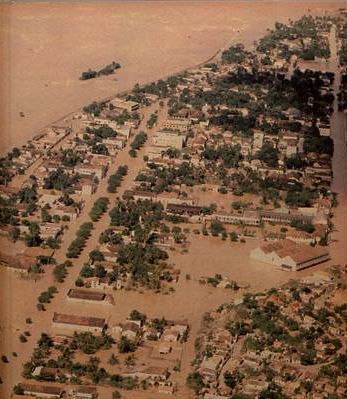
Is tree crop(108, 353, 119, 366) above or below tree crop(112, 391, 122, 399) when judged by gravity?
below

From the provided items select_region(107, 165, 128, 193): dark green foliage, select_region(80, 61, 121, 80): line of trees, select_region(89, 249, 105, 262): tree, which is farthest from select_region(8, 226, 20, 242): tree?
select_region(80, 61, 121, 80): line of trees

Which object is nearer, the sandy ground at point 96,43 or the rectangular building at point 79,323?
the rectangular building at point 79,323

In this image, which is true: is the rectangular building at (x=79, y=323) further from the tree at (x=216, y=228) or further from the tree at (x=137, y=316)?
the tree at (x=216, y=228)

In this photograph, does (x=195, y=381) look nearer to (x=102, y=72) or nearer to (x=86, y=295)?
(x=86, y=295)

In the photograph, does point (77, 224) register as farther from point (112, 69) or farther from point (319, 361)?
point (112, 69)

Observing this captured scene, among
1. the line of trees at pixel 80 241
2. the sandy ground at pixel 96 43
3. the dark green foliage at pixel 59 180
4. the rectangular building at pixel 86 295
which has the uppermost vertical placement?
the rectangular building at pixel 86 295

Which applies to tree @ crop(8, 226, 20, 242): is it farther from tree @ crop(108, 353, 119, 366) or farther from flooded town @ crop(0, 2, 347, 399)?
tree @ crop(108, 353, 119, 366)

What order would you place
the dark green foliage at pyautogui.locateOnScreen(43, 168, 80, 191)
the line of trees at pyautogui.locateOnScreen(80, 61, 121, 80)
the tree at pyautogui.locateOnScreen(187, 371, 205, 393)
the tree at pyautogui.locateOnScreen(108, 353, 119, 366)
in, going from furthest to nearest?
the line of trees at pyautogui.locateOnScreen(80, 61, 121, 80), the dark green foliage at pyautogui.locateOnScreen(43, 168, 80, 191), the tree at pyautogui.locateOnScreen(108, 353, 119, 366), the tree at pyautogui.locateOnScreen(187, 371, 205, 393)

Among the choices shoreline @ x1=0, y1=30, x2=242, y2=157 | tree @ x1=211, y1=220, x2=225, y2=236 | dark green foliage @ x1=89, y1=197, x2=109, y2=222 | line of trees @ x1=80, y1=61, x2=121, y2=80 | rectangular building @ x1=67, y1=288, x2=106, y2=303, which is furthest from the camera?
line of trees @ x1=80, y1=61, x2=121, y2=80

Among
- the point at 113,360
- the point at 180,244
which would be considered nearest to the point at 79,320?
the point at 113,360

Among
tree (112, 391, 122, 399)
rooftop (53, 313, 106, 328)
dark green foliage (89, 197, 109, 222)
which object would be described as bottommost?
dark green foliage (89, 197, 109, 222)

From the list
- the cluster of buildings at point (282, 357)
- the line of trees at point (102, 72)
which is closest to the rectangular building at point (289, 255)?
the cluster of buildings at point (282, 357)
